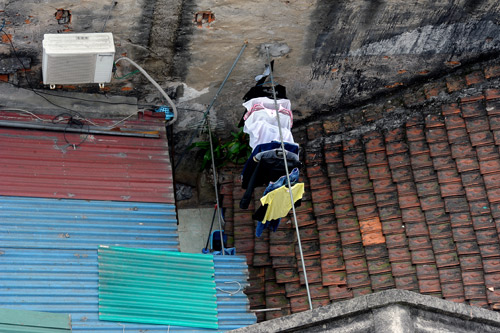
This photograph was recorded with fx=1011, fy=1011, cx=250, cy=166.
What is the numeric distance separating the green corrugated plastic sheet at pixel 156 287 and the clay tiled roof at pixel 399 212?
1024mm

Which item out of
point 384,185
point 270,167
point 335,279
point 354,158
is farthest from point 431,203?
point 270,167

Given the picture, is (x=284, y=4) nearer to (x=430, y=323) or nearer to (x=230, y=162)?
(x=230, y=162)

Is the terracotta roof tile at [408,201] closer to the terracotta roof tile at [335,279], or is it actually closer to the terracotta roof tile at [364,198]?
the terracotta roof tile at [364,198]

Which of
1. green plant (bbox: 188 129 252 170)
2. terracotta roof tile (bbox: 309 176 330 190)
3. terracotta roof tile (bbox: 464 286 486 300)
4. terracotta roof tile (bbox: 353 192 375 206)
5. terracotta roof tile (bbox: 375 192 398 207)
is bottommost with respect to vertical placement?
terracotta roof tile (bbox: 464 286 486 300)

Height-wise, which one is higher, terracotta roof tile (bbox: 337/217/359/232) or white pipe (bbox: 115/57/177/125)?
white pipe (bbox: 115/57/177/125)

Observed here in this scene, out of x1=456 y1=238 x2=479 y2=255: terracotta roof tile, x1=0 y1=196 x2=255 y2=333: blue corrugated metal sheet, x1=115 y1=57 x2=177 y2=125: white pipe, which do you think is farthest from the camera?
x1=115 y1=57 x2=177 y2=125: white pipe

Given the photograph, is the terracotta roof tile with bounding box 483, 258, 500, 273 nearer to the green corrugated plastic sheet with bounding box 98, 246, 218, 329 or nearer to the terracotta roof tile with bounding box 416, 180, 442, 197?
the terracotta roof tile with bounding box 416, 180, 442, 197

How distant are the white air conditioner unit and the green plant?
1888 mm

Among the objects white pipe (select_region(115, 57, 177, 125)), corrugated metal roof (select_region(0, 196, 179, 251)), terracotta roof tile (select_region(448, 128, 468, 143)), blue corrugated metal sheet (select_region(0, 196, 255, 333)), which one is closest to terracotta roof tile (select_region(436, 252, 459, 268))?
terracotta roof tile (select_region(448, 128, 468, 143))

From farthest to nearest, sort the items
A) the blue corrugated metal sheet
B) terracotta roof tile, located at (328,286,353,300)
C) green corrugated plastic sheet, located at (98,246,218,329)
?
terracotta roof tile, located at (328,286,353,300), green corrugated plastic sheet, located at (98,246,218,329), the blue corrugated metal sheet

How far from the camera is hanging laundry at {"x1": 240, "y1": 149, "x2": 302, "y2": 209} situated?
1034 cm

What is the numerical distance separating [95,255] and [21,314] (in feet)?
4.45

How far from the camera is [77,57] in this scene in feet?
33.4

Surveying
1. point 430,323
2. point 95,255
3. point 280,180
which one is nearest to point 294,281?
point 280,180
